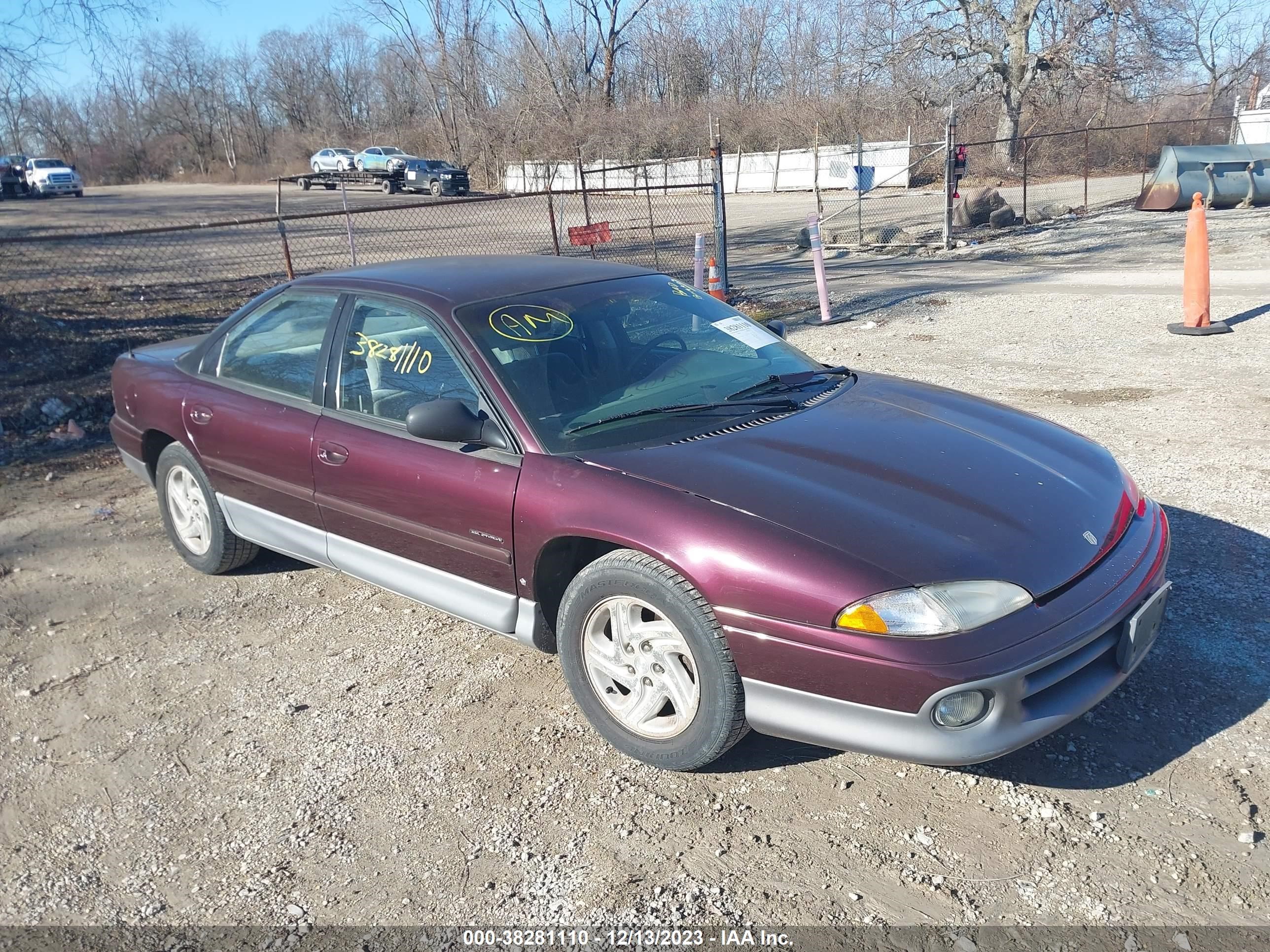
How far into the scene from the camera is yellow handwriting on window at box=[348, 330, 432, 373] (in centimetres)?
384

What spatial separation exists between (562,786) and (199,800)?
1.19 m

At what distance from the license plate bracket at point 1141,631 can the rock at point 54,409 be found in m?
8.00

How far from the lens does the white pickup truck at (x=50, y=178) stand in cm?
4325

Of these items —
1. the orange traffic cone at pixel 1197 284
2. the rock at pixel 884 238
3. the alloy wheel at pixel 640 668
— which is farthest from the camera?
the rock at pixel 884 238

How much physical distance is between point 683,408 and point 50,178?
49080mm

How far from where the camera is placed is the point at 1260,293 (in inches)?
431

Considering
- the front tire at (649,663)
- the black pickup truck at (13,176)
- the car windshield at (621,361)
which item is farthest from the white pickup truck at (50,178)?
the front tire at (649,663)

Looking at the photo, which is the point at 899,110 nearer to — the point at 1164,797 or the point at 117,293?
the point at 117,293

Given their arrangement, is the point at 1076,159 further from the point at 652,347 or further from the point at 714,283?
the point at 652,347

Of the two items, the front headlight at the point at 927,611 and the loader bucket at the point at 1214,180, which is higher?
the loader bucket at the point at 1214,180

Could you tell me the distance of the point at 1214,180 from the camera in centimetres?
2103

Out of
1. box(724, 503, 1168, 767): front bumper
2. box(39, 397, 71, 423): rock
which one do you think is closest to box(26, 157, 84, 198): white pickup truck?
box(39, 397, 71, 423): rock

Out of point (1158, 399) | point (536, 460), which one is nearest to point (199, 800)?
point (536, 460)

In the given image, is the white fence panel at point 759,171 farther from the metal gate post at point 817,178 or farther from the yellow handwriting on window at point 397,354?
the yellow handwriting on window at point 397,354
